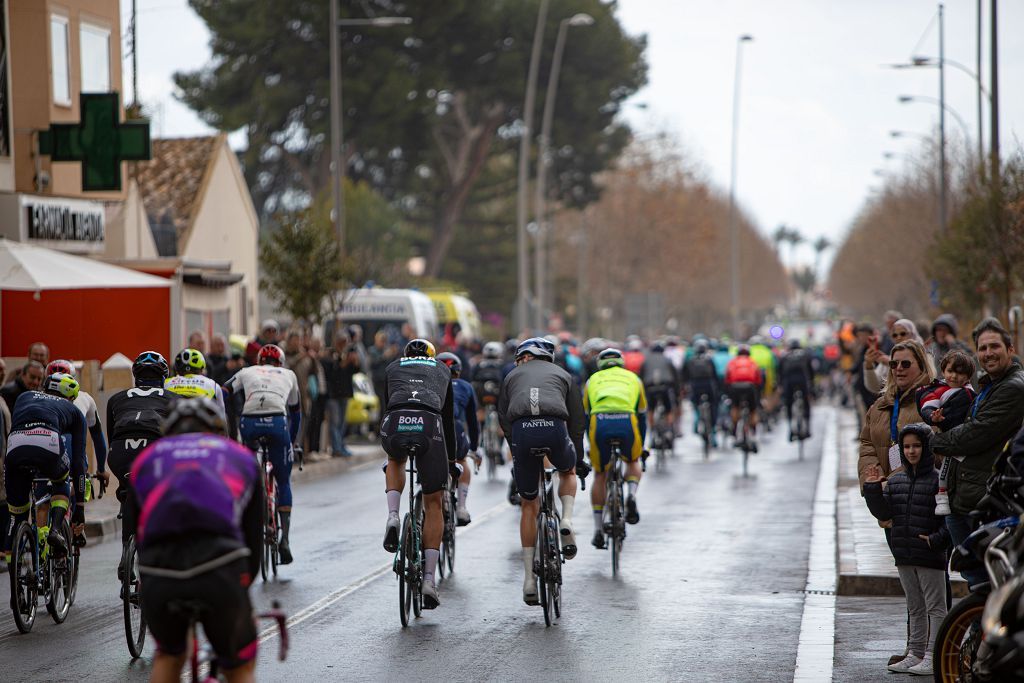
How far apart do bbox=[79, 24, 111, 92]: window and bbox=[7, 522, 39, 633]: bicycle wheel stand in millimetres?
14770

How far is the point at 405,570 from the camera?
10.6m

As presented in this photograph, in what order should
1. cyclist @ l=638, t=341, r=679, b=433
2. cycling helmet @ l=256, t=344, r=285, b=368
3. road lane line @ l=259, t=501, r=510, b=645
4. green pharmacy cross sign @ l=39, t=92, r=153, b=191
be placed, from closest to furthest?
1. road lane line @ l=259, t=501, r=510, b=645
2. cycling helmet @ l=256, t=344, r=285, b=368
3. green pharmacy cross sign @ l=39, t=92, r=153, b=191
4. cyclist @ l=638, t=341, r=679, b=433

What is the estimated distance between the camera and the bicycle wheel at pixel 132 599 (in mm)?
9562

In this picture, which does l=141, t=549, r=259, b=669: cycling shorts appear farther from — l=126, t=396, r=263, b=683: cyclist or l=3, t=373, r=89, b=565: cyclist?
l=3, t=373, r=89, b=565: cyclist

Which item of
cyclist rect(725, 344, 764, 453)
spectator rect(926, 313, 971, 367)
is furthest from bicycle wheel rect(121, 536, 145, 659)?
cyclist rect(725, 344, 764, 453)

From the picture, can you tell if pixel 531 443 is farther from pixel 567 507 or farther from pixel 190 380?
pixel 190 380

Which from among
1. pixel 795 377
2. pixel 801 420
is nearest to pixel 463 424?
pixel 801 420

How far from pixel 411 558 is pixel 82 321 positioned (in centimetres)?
1345

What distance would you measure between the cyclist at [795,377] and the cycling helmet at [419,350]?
16.6m

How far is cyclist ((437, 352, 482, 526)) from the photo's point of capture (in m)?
12.1

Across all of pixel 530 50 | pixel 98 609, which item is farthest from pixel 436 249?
pixel 98 609

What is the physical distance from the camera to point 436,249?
50781 millimetres

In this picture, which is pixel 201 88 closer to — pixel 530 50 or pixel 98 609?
pixel 530 50

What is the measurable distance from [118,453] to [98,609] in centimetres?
162
